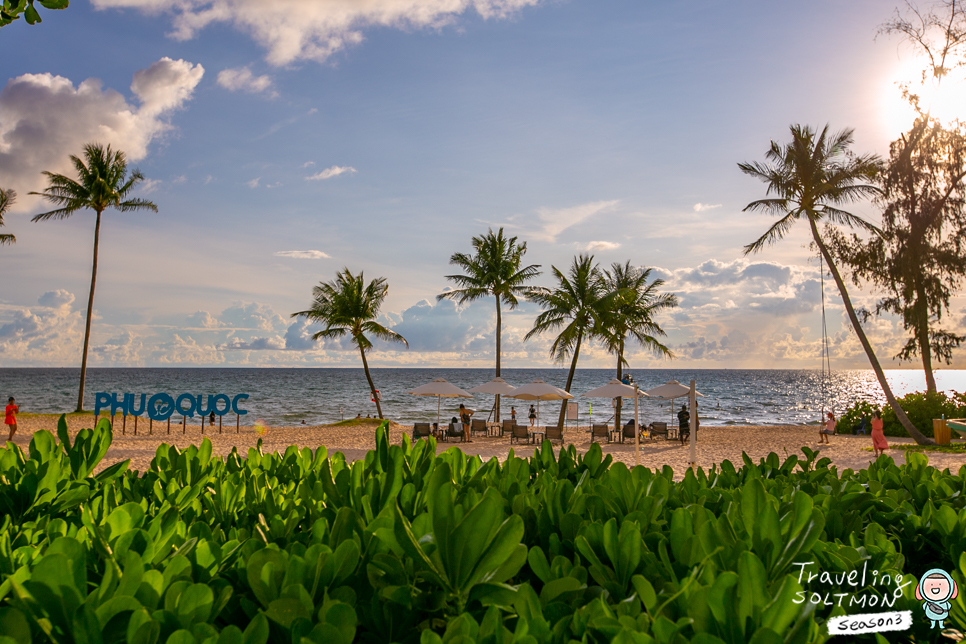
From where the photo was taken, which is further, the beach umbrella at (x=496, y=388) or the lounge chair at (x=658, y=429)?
the lounge chair at (x=658, y=429)

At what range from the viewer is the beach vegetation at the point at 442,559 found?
92 cm

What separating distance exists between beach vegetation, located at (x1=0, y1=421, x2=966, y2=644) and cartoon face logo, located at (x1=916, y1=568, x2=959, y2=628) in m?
0.02

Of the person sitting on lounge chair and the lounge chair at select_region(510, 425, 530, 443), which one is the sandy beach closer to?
the person sitting on lounge chair

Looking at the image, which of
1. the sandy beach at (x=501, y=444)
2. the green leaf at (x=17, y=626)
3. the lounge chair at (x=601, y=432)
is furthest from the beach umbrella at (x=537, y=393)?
the green leaf at (x=17, y=626)

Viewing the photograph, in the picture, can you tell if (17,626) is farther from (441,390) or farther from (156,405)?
(156,405)

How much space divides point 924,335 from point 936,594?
24.8 metres

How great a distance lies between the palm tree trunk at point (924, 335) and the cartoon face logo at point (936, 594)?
24299 mm

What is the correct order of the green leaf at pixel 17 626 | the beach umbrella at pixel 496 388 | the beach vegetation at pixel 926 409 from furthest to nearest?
1. the beach umbrella at pixel 496 388
2. the beach vegetation at pixel 926 409
3. the green leaf at pixel 17 626

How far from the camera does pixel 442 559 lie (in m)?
1.05

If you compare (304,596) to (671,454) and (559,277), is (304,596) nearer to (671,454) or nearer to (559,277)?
(671,454)

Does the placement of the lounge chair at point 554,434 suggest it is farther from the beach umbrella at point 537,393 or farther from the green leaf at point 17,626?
the green leaf at point 17,626

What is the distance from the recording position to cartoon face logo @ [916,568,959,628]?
47.8 inches

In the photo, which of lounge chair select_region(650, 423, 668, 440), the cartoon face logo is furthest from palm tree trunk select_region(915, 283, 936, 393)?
the cartoon face logo

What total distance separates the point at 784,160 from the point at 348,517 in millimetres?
20267
